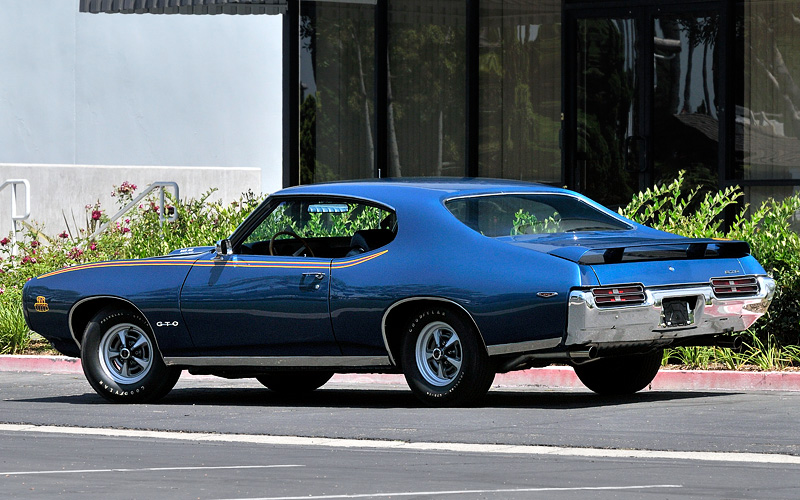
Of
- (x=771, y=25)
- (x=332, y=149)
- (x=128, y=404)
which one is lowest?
(x=128, y=404)

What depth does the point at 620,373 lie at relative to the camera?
10867 mm

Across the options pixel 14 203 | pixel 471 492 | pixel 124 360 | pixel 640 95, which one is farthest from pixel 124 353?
pixel 640 95

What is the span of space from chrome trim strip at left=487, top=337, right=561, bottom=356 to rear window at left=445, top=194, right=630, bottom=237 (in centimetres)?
84

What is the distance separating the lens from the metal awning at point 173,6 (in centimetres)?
1839

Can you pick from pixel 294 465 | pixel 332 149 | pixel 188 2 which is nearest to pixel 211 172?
pixel 332 149

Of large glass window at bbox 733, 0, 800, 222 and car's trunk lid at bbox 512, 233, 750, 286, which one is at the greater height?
large glass window at bbox 733, 0, 800, 222

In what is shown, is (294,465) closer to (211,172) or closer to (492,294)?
(492,294)

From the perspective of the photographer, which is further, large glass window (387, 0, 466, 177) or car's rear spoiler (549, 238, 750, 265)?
large glass window (387, 0, 466, 177)

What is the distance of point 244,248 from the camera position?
1088cm

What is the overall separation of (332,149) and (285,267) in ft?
32.5

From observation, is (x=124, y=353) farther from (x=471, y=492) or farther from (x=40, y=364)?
(x=471, y=492)

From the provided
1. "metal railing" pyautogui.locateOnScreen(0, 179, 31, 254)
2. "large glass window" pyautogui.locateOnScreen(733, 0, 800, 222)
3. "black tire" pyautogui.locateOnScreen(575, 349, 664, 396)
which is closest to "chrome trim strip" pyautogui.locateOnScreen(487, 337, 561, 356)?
"black tire" pyautogui.locateOnScreen(575, 349, 664, 396)

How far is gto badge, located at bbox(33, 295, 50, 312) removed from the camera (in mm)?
11430

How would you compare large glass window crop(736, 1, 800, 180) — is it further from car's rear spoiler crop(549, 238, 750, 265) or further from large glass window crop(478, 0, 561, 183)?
car's rear spoiler crop(549, 238, 750, 265)
